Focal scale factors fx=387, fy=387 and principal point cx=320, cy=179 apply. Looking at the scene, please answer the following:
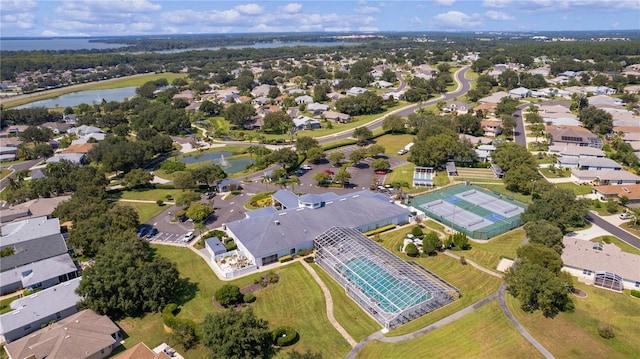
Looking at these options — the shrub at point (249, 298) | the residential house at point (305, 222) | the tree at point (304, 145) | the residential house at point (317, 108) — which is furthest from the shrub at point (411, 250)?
the residential house at point (317, 108)

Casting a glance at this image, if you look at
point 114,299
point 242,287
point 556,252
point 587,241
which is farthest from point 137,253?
point 587,241

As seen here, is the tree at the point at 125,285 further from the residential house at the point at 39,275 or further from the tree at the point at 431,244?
the tree at the point at 431,244

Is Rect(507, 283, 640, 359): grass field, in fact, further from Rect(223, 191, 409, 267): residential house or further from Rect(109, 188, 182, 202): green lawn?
Rect(109, 188, 182, 202): green lawn

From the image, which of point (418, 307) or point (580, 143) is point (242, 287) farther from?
point (580, 143)

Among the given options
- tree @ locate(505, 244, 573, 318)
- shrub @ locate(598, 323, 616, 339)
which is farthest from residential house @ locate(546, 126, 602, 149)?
shrub @ locate(598, 323, 616, 339)

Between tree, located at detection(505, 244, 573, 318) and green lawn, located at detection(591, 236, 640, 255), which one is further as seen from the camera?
green lawn, located at detection(591, 236, 640, 255)

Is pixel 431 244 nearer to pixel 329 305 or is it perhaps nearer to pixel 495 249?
pixel 495 249

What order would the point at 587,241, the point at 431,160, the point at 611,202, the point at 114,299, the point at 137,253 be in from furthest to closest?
the point at 431,160 → the point at 611,202 → the point at 587,241 → the point at 137,253 → the point at 114,299
